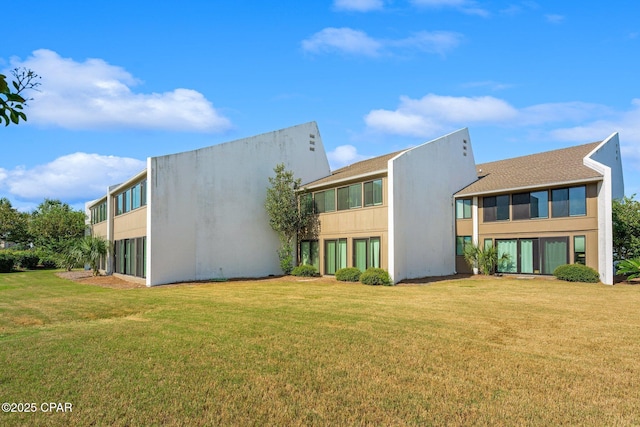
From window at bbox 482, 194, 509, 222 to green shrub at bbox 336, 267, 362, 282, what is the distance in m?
8.75

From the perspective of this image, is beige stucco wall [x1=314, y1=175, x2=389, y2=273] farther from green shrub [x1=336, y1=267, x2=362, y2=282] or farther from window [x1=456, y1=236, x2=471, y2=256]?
window [x1=456, y1=236, x2=471, y2=256]

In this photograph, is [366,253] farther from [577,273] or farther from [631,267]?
[631,267]

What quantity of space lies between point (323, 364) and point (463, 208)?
869 inches

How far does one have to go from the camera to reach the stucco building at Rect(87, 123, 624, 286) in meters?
22.5

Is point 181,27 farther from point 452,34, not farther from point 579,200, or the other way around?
point 579,200

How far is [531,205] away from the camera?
2459cm

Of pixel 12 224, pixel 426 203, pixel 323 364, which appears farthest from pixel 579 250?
A: pixel 12 224

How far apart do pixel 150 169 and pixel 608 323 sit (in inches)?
751

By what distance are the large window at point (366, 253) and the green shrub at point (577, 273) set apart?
860 centimetres

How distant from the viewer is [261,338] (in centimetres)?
902

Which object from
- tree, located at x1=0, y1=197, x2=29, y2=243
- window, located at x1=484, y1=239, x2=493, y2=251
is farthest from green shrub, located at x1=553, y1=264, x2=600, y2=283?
tree, located at x1=0, y1=197, x2=29, y2=243

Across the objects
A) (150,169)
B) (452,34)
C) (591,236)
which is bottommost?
(591,236)

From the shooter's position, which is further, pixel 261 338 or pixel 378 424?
pixel 261 338

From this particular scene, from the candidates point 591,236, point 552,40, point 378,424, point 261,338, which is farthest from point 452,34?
point 591,236
